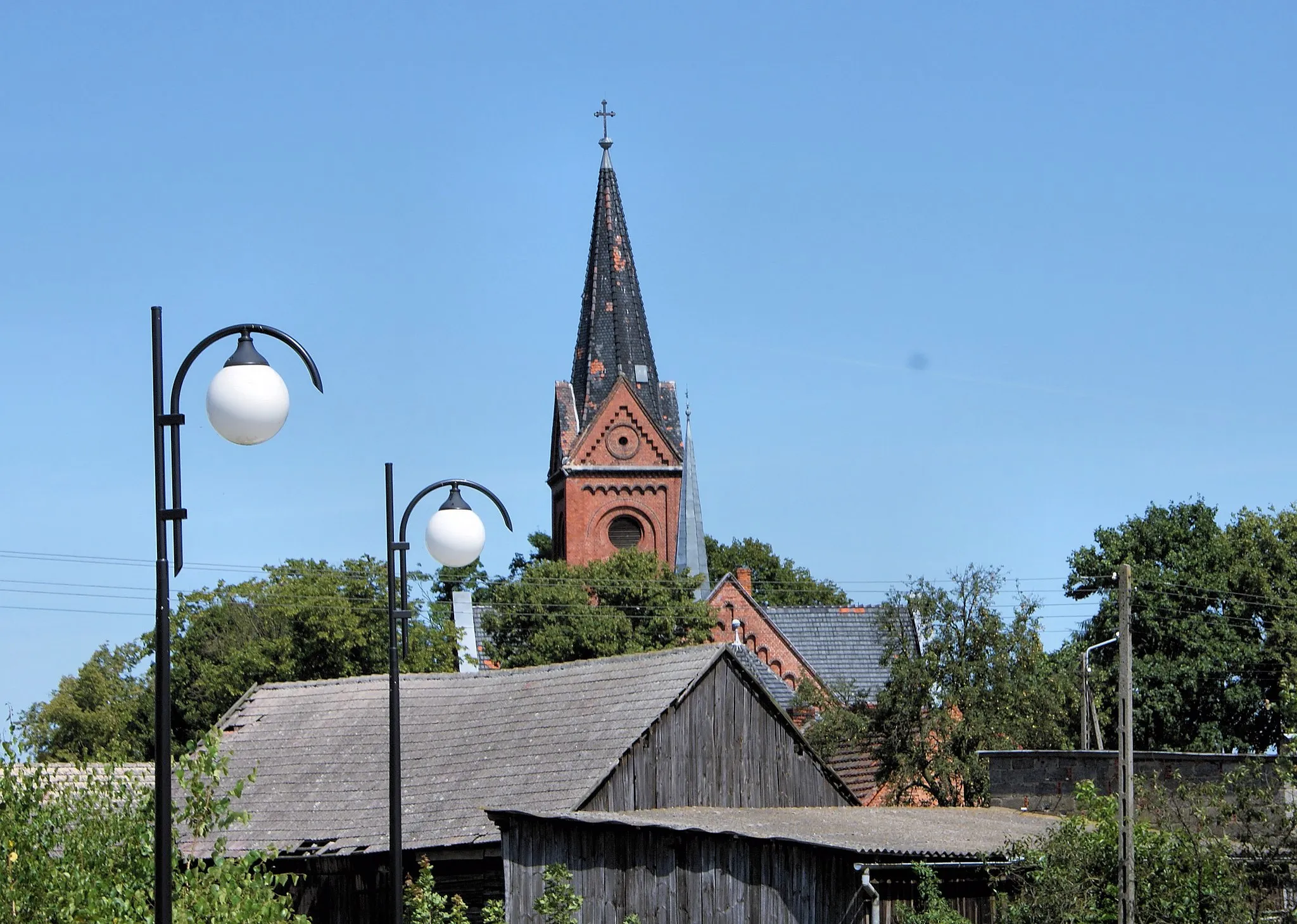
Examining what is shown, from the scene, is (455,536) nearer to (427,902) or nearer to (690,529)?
(427,902)

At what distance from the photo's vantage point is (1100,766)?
25484 millimetres

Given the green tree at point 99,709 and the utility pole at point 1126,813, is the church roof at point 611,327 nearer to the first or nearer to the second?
the green tree at point 99,709

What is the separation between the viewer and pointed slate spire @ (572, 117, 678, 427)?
78.6 metres

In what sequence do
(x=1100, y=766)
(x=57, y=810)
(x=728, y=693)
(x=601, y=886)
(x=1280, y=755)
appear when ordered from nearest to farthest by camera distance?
(x=57, y=810) < (x=1280, y=755) < (x=601, y=886) < (x=1100, y=766) < (x=728, y=693)

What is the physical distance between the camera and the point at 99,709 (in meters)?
70.3

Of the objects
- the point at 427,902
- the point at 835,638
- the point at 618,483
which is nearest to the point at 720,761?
the point at 427,902

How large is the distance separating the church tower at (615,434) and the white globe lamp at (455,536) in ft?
205

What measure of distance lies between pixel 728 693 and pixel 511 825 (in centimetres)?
473

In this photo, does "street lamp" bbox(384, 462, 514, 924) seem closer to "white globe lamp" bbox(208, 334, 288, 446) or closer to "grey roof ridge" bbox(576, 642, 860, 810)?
"white globe lamp" bbox(208, 334, 288, 446)

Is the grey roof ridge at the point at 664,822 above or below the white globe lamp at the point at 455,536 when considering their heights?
below

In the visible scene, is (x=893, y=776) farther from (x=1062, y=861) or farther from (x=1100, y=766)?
(x=1062, y=861)

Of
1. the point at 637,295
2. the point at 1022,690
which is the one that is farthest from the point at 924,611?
the point at 637,295

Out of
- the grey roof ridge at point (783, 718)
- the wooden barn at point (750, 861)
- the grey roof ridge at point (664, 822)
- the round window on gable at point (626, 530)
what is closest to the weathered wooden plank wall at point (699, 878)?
the wooden barn at point (750, 861)

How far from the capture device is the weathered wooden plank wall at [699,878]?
1986 cm
